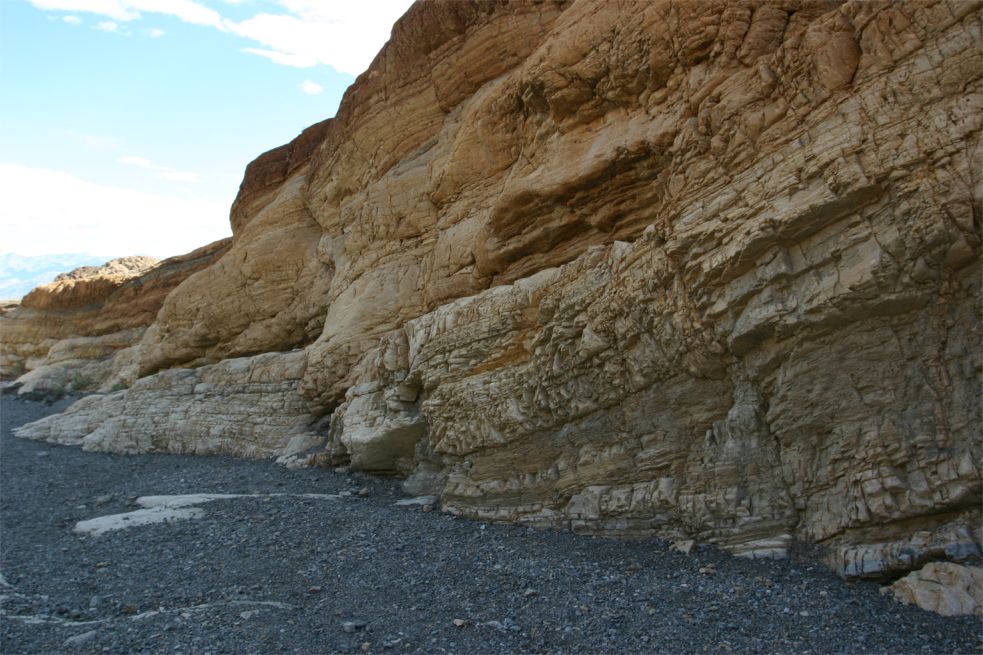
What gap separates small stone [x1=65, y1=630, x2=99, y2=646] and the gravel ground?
0.02 m

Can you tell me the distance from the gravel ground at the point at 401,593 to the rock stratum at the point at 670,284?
65 cm

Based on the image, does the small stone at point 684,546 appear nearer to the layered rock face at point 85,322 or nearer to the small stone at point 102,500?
the small stone at point 102,500

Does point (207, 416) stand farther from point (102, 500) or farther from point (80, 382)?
point (80, 382)

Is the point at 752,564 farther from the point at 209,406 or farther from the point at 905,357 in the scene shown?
the point at 209,406

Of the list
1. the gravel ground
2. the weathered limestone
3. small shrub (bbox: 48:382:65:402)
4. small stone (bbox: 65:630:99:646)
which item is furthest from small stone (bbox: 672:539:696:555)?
small shrub (bbox: 48:382:65:402)

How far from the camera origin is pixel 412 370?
1127 cm

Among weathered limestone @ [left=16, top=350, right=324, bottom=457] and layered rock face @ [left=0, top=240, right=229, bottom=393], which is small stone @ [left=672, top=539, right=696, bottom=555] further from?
layered rock face @ [left=0, top=240, right=229, bottom=393]

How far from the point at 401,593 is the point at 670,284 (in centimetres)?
455

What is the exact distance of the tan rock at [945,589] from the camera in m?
5.11

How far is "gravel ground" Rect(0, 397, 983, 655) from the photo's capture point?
5.48 metres

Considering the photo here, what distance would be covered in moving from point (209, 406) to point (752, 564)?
13769 millimetres

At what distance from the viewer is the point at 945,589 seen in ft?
17.2

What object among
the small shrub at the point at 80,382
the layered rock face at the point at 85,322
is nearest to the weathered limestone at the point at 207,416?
the layered rock face at the point at 85,322

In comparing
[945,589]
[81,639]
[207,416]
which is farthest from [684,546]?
[207,416]
